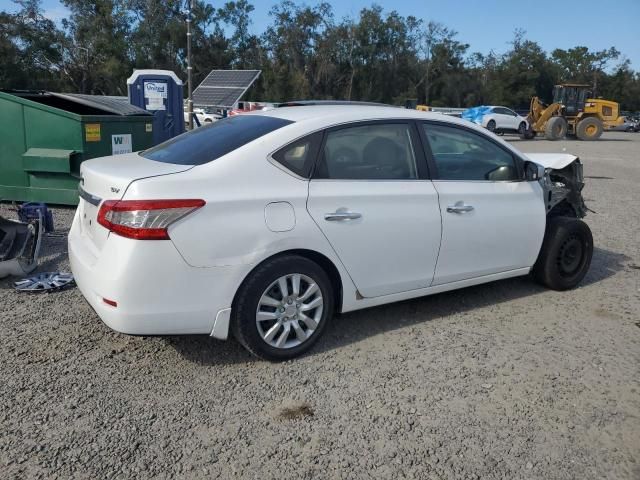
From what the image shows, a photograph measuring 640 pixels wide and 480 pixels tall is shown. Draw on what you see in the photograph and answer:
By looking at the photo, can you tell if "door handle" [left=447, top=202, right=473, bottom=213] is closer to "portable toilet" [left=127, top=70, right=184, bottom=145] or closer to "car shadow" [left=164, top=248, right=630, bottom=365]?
"car shadow" [left=164, top=248, right=630, bottom=365]

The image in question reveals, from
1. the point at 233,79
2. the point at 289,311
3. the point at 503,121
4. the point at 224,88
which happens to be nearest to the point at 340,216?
the point at 289,311

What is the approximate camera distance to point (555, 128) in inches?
1235

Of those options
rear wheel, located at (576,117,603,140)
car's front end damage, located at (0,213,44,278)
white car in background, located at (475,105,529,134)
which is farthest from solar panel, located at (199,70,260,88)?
rear wheel, located at (576,117,603,140)

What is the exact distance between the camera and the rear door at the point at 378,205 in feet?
12.1

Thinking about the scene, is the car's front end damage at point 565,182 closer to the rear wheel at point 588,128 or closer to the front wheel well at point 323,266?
the front wheel well at point 323,266

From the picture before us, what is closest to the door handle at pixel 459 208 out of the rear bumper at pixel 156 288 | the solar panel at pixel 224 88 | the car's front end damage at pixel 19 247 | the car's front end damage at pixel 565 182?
the car's front end damage at pixel 565 182

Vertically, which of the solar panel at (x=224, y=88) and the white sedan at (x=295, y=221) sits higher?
the solar panel at (x=224, y=88)

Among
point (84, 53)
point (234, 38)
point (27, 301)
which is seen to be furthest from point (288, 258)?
point (234, 38)

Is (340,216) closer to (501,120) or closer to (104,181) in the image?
(104,181)

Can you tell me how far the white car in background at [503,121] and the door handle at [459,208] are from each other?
3063 centimetres

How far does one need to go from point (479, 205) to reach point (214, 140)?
205 cm

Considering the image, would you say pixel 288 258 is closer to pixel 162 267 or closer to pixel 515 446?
pixel 162 267

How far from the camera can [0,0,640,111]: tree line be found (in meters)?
49.5

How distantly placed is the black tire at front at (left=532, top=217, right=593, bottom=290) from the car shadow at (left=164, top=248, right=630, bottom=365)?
0.54ft
